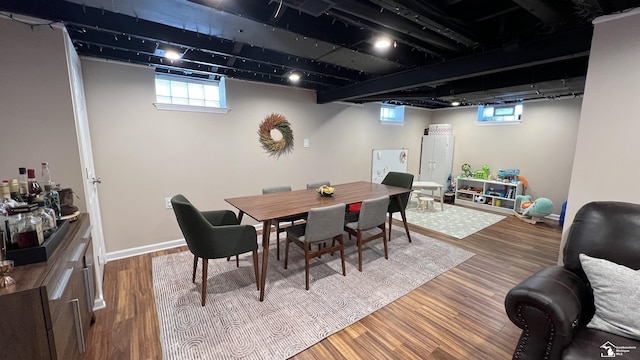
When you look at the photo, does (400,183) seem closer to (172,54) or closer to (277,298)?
(277,298)

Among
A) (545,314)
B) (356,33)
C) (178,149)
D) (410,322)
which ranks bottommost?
(410,322)

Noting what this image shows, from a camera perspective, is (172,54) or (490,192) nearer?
(172,54)

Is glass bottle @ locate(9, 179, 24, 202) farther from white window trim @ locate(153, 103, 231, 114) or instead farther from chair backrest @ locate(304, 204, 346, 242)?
white window trim @ locate(153, 103, 231, 114)

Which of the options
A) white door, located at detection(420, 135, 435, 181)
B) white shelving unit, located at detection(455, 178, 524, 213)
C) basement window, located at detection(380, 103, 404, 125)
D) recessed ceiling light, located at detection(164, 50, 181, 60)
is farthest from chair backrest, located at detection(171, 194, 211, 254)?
white door, located at detection(420, 135, 435, 181)

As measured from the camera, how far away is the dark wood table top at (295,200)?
2.38 m

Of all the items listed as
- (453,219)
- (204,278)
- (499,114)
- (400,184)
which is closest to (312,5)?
(204,278)

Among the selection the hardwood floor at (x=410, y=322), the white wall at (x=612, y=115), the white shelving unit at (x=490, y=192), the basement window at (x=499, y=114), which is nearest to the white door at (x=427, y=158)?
the white shelving unit at (x=490, y=192)

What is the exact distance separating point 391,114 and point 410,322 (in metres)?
4.89

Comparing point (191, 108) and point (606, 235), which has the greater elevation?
point (191, 108)

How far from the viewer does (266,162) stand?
13.5 ft

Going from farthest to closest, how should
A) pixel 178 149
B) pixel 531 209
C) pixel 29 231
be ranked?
pixel 531 209
pixel 178 149
pixel 29 231

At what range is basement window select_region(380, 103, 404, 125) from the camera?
5.78 m

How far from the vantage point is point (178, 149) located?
3.35 metres

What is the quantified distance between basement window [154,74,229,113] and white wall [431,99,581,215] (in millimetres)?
5387
